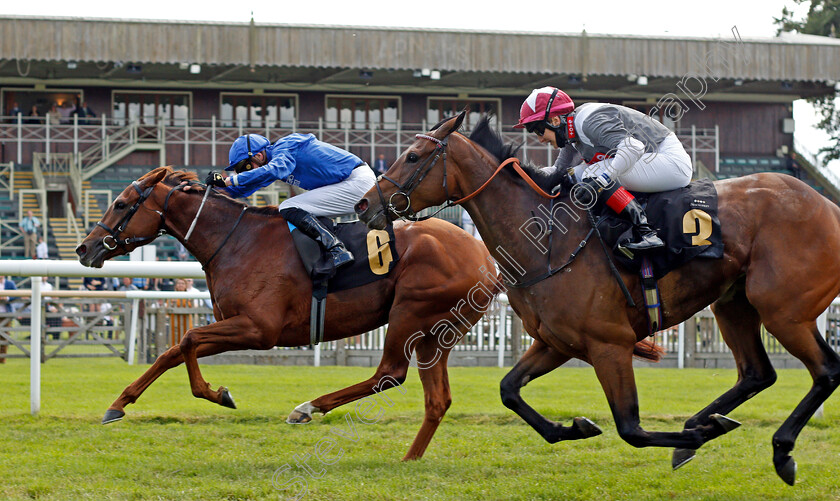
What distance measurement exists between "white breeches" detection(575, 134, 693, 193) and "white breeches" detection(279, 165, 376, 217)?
5.77ft

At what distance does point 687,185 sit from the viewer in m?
4.80

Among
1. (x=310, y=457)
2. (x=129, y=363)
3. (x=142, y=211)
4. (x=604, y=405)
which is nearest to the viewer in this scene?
(x=310, y=457)

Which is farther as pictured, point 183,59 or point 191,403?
point 183,59

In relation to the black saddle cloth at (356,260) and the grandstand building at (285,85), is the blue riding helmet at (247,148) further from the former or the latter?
the grandstand building at (285,85)

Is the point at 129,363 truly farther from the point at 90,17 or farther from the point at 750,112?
the point at 750,112

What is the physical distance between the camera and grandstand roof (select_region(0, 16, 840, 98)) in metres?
24.2

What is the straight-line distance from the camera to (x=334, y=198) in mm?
5914

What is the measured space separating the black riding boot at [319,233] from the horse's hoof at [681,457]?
214 centimetres

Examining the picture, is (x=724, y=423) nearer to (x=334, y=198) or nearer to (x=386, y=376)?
(x=386, y=376)

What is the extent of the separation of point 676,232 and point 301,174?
255 centimetres

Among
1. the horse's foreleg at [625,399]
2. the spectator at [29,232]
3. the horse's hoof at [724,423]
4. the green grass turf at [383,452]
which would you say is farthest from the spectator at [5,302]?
the horse's hoof at [724,423]

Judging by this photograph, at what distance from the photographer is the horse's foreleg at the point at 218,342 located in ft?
17.1

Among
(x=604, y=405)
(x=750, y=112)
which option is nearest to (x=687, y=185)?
(x=604, y=405)

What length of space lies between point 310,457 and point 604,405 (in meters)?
3.19
